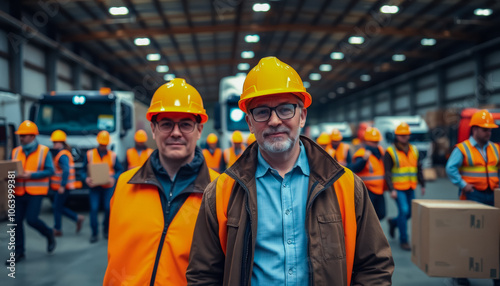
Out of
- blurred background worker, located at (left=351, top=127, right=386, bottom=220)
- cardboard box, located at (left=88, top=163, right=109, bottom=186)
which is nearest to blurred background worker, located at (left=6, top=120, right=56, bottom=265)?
cardboard box, located at (left=88, top=163, right=109, bottom=186)

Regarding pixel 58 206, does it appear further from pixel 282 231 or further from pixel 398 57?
pixel 398 57

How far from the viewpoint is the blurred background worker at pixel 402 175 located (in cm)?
602

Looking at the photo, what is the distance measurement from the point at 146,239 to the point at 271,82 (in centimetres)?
111

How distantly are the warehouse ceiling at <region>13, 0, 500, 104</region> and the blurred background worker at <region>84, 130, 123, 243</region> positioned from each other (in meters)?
7.13

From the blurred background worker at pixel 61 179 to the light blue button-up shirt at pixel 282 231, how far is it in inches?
229

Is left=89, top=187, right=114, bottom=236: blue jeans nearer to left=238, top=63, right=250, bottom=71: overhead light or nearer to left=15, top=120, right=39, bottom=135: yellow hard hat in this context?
left=15, top=120, right=39, bottom=135: yellow hard hat

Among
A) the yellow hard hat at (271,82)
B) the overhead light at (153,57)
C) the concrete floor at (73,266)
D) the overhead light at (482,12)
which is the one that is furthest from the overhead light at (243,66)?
the yellow hard hat at (271,82)

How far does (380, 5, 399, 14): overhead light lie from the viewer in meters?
13.7

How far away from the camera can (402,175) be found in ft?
19.8

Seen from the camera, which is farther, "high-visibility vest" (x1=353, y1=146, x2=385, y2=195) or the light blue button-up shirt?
→ "high-visibility vest" (x1=353, y1=146, x2=385, y2=195)

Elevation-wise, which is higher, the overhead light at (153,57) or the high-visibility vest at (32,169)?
the overhead light at (153,57)

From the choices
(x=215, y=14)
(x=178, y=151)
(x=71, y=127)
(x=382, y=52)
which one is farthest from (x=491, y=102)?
(x=178, y=151)

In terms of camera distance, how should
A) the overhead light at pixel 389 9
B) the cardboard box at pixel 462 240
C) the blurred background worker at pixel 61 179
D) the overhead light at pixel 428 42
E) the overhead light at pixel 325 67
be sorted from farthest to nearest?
the overhead light at pixel 325 67 → the overhead light at pixel 428 42 → the overhead light at pixel 389 9 → the blurred background worker at pixel 61 179 → the cardboard box at pixel 462 240

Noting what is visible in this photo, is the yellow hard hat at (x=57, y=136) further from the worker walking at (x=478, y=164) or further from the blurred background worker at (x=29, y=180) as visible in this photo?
the worker walking at (x=478, y=164)
